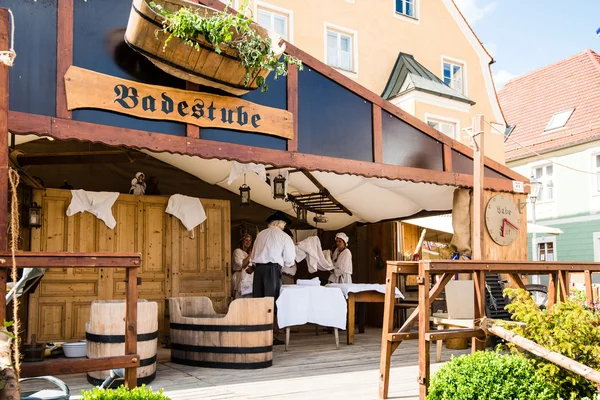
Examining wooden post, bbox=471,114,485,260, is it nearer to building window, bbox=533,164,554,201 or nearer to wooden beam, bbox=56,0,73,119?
wooden beam, bbox=56,0,73,119

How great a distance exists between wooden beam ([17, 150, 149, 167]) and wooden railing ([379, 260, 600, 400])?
4783 mm

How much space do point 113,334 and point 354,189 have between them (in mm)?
5035

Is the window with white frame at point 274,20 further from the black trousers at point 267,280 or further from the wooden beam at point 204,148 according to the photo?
the wooden beam at point 204,148

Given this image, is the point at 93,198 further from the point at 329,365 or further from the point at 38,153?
the point at 329,365

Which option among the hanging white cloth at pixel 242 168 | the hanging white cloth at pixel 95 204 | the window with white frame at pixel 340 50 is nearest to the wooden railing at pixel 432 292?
the hanging white cloth at pixel 242 168

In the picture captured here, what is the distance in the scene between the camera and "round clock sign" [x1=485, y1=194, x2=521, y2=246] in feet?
27.2

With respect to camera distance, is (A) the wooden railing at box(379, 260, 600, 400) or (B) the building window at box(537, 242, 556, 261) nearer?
(A) the wooden railing at box(379, 260, 600, 400)

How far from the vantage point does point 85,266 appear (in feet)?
12.2

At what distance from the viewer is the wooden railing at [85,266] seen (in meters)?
3.49

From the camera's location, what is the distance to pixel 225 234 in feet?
30.9

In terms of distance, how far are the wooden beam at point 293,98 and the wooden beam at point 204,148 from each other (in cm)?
16

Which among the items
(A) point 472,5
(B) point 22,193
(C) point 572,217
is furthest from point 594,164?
(A) point 472,5

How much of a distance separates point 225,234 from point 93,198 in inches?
80.7

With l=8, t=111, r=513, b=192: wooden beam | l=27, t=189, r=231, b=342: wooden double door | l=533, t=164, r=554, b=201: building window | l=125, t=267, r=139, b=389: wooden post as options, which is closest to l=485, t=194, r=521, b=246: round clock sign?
l=8, t=111, r=513, b=192: wooden beam
